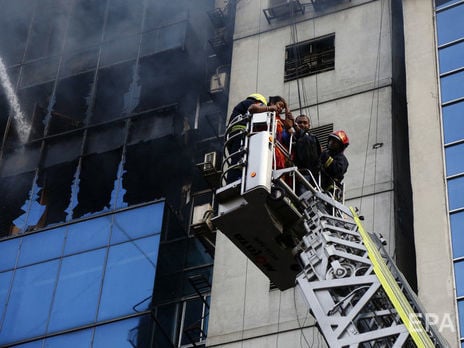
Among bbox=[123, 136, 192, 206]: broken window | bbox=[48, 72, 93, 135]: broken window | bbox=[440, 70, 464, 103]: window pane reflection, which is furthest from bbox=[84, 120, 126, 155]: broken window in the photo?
bbox=[440, 70, 464, 103]: window pane reflection

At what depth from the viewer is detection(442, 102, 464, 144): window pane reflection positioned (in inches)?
822

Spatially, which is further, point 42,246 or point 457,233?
point 42,246

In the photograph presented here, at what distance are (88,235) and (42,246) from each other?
56.6 inches

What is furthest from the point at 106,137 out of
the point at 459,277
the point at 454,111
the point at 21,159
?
the point at 459,277

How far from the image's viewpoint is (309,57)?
82.8ft

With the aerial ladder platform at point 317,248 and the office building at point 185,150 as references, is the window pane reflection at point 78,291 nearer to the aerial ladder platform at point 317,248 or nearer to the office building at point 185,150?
the office building at point 185,150

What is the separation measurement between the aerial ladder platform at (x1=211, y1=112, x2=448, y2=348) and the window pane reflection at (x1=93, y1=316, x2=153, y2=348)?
351 inches

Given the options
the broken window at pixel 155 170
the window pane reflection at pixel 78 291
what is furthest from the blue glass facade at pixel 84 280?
the broken window at pixel 155 170

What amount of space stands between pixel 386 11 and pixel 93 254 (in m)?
9.55

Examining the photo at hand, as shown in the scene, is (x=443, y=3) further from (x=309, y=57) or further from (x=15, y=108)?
(x=15, y=108)

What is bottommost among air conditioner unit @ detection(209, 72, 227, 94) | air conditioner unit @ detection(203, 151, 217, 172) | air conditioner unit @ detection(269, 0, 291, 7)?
air conditioner unit @ detection(203, 151, 217, 172)

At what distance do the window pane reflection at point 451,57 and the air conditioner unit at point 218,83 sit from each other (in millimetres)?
7338

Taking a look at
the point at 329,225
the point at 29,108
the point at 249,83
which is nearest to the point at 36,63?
the point at 29,108

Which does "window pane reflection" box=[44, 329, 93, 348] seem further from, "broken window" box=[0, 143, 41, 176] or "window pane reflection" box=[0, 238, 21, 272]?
"broken window" box=[0, 143, 41, 176]
